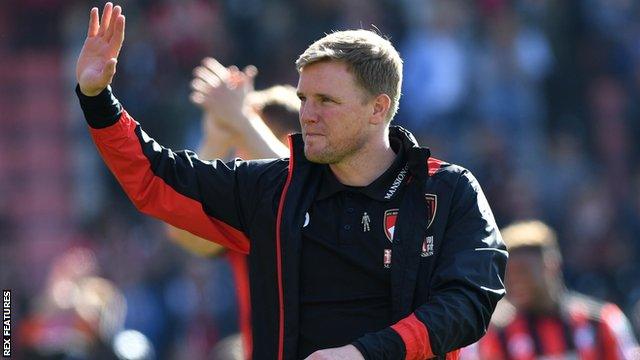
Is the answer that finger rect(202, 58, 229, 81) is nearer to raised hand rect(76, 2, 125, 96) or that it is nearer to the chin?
raised hand rect(76, 2, 125, 96)

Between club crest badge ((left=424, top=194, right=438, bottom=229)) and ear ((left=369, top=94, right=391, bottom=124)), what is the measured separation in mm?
332

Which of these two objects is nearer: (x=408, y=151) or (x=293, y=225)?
(x=293, y=225)

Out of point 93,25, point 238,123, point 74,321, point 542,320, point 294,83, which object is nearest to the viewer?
point 93,25

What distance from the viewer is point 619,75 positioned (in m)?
13.8

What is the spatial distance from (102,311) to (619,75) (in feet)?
22.4

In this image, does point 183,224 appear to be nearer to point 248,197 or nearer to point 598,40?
point 248,197

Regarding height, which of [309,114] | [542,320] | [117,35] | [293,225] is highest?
[117,35]

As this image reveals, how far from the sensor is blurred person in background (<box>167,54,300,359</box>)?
555 cm

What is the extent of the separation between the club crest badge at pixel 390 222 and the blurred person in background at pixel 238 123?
1.02 m

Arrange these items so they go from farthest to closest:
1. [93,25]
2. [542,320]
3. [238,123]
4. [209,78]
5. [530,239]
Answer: [530,239]
[542,320]
[209,78]
[238,123]
[93,25]

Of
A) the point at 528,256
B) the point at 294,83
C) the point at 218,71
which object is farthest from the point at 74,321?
the point at 294,83

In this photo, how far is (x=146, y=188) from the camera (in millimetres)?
4660

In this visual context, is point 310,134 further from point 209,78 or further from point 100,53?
point 209,78

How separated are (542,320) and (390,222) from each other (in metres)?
3.22
